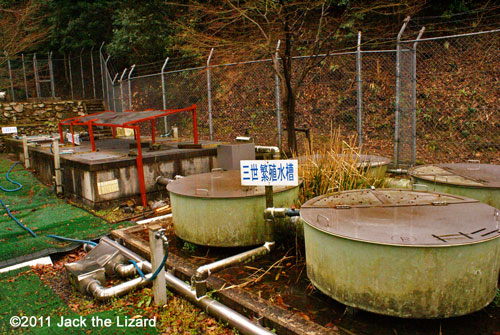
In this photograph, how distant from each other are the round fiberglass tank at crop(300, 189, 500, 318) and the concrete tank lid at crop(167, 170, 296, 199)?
1307mm

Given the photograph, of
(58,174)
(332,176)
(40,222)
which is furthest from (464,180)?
(58,174)

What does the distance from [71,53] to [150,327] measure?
2422 cm

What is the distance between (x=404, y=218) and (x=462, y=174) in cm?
216

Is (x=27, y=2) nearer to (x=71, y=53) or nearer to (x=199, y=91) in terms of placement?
(x=71, y=53)

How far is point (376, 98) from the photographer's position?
493 inches

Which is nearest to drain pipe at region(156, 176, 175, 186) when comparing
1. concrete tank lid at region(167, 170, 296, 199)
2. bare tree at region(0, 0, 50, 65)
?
concrete tank lid at region(167, 170, 296, 199)

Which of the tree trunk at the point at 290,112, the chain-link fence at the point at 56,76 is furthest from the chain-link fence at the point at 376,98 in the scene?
the chain-link fence at the point at 56,76

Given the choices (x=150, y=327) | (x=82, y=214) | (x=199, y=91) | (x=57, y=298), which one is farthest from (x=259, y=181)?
(x=199, y=91)

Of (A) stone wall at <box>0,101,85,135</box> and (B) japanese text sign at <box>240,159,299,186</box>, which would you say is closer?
(B) japanese text sign at <box>240,159,299,186</box>

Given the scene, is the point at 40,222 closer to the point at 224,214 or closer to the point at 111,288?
the point at 111,288

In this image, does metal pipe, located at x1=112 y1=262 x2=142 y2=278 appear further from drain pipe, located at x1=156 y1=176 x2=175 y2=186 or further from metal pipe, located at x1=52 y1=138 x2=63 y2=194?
metal pipe, located at x1=52 y1=138 x2=63 y2=194

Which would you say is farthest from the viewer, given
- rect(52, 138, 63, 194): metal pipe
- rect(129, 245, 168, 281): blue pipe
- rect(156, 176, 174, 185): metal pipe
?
rect(52, 138, 63, 194): metal pipe

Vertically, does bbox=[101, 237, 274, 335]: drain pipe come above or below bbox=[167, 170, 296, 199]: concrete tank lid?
below

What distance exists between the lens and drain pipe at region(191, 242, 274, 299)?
12.4 ft
